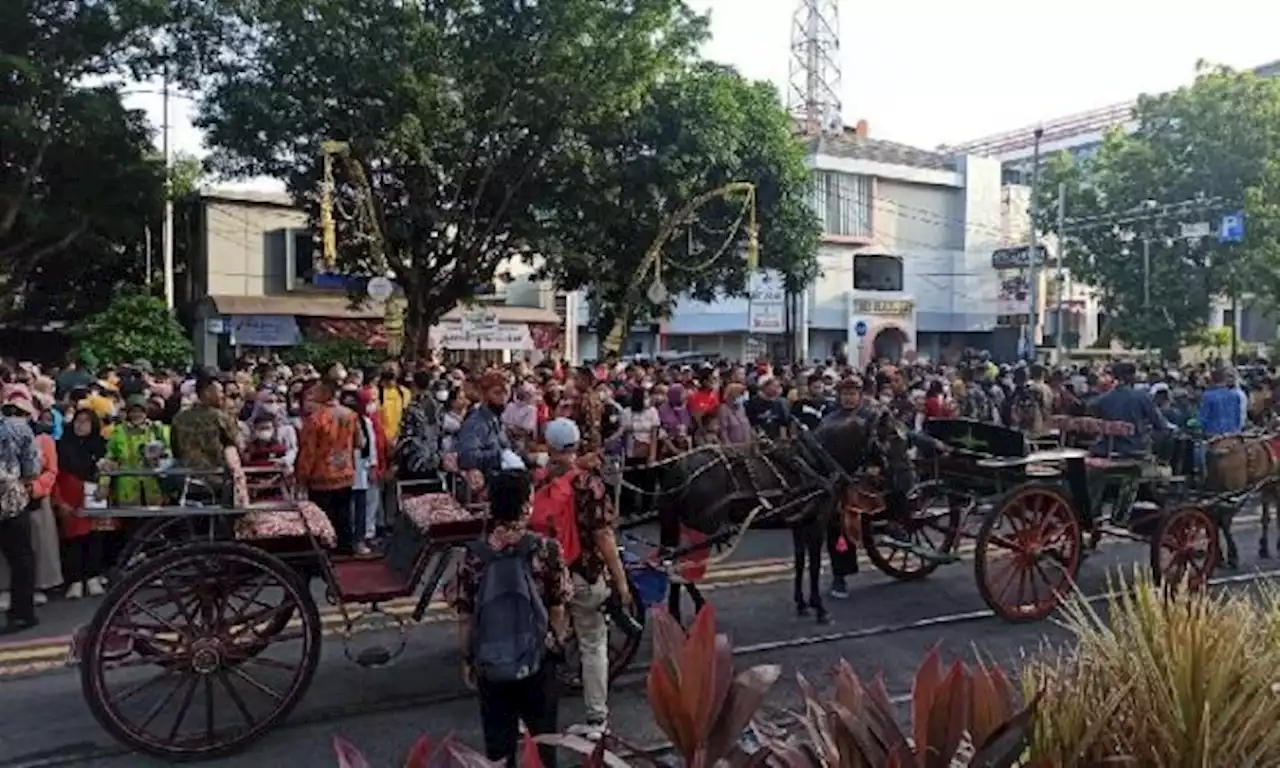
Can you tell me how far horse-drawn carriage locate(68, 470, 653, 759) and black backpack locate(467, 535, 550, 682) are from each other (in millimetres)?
1163

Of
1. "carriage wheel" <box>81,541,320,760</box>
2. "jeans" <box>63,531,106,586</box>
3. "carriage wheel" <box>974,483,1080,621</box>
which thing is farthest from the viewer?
"jeans" <box>63,531,106,586</box>

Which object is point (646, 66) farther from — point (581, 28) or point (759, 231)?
point (759, 231)

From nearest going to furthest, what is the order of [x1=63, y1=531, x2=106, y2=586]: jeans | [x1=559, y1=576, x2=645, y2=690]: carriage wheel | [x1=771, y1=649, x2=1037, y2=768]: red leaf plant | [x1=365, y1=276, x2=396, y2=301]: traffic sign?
[x1=771, y1=649, x2=1037, y2=768]: red leaf plant, [x1=559, y1=576, x2=645, y2=690]: carriage wheel, [x1=63, y1=531, x2=106, y2=586]: jeans, [x1=365, y1=276, x2=396, y2=301]: traffic sign

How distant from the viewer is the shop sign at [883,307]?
39.1 m

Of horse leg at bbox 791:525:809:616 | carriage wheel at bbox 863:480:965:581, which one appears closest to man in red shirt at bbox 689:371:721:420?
carriage wheel at bbox 863:480:965:581

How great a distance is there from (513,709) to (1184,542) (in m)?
6.17

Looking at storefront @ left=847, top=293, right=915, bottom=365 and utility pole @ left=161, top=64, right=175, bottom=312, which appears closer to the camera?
utility pole @ left=161, top=64, right=175, bottom=312

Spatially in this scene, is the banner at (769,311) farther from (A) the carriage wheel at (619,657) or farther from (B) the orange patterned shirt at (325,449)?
(A) the carriage wheel at (619,657)

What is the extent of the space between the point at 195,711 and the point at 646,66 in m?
15.5

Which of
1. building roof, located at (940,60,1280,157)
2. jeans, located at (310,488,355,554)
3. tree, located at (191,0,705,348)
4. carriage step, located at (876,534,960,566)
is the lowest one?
carriage step, located at (876,534,960,566)

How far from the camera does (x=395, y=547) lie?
6598 millimetres

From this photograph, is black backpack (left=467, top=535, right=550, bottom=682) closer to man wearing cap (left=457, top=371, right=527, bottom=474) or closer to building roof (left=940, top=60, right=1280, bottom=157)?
man wearing cap (left=457, top=371, right=527, bottom=474)

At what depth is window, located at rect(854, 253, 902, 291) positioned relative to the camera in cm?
4031

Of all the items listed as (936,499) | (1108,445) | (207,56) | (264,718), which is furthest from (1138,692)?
(207,56)
